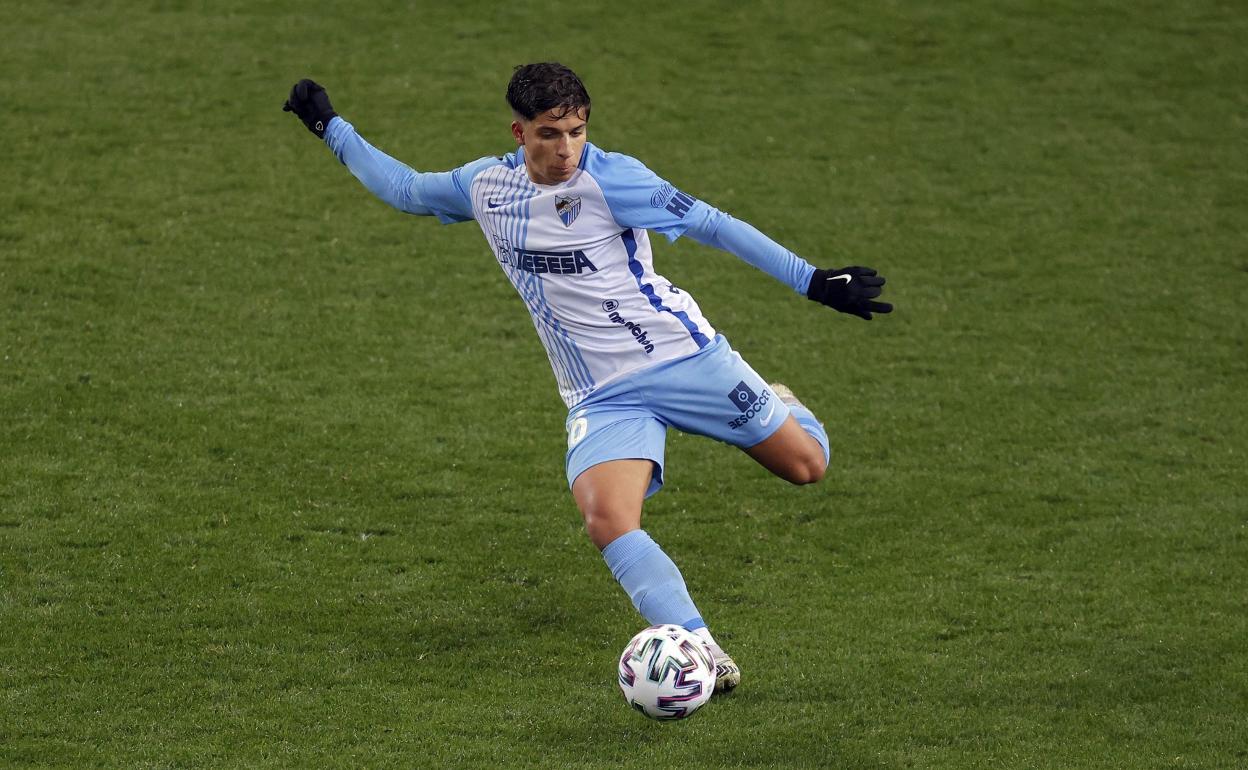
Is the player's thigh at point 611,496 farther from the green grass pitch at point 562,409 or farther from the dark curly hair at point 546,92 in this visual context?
the dark curly hair at point 546,92

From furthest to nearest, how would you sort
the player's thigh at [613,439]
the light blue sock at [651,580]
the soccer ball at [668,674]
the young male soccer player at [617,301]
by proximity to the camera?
1. the player's thigh at [613,439]
2. the young male soccer player at [617,301]
3. the light blue sock at [651,580]
4. the soccer ball at [668,674]

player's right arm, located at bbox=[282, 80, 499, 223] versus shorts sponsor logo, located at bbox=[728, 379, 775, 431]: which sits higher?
player's right arm, located at bbox=[282, 80, 499, 223]

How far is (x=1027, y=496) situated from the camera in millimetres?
8219

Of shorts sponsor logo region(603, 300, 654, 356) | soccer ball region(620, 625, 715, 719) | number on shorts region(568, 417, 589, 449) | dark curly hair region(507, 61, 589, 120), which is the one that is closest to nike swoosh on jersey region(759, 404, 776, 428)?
shorts sponsor logo region(603, 300, 654, 356)

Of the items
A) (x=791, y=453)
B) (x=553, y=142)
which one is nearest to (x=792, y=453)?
(x=791, y=453)

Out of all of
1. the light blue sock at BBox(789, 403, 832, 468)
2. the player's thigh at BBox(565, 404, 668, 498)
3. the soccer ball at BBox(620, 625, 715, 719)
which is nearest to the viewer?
the soccer ball at BBox(620, 625, 715, 719)

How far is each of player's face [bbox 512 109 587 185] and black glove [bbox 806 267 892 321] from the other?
3.13 feet

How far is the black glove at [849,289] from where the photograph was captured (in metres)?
5.31

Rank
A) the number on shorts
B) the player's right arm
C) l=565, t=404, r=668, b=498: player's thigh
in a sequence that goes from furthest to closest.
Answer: the player's right arm < the number on shorts < l=565, t=404, r=668, b=498: player's thigh

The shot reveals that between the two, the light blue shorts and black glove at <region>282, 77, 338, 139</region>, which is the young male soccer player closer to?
the light blue shorts

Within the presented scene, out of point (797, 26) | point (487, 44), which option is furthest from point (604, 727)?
point (797, 26)

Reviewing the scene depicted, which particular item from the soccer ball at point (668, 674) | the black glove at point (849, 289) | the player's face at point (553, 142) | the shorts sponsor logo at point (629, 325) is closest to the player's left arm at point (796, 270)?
the black glove at point (849, 289)

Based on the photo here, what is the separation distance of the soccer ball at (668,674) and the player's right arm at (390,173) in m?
1.78

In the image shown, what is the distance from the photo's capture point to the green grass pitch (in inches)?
243
